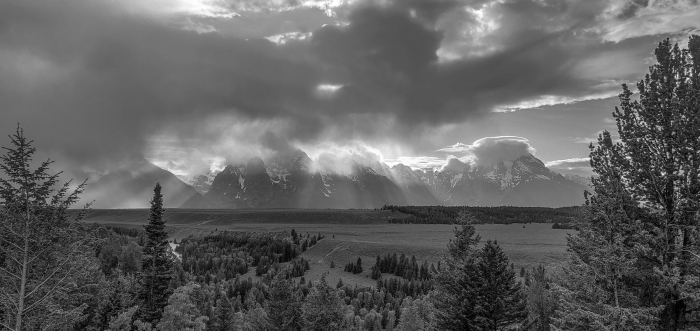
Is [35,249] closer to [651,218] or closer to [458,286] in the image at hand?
[458,286]

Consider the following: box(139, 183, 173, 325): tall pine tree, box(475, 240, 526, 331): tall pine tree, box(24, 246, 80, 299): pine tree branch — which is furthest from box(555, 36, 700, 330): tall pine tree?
box(139, 183, 173, 325): tall pine tree

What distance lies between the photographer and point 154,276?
2911cm

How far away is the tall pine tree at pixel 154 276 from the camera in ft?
93.8

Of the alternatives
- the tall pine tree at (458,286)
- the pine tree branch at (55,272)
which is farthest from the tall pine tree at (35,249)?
the tall pine tree at (458,286)

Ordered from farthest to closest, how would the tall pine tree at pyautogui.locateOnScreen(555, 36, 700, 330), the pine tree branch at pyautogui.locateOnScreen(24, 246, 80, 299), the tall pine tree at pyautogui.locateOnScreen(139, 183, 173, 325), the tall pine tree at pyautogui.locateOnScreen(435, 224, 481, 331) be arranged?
the tall pine tree at pyautogui.locateOnScreen(139, 183, 173, 325) < the tall pine tree at pyautogui.locateOnScreen(435, 224, 481, 331) < the pine tree branch at pyautogui.locateOnScreen(24, 246, 80, 299) < the tall pine tree at pyautogui.locateOnScreen(555, 36, 700, 330)

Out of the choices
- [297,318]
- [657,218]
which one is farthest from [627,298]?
[297,318]

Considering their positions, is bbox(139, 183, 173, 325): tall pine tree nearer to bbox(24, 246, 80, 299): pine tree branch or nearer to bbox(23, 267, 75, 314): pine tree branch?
bbox(23, 267, 75, 314): pine tree branch

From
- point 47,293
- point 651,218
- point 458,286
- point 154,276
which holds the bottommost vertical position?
point 154,276

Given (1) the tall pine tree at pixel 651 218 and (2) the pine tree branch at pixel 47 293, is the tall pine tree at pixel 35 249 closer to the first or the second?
(2) the pine tree branch at pixel 47 293

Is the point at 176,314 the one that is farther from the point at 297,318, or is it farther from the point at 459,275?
the point at 459,275

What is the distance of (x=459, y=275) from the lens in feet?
69.6

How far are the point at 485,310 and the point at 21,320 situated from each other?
20.8m

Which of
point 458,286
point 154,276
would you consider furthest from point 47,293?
point 458,286

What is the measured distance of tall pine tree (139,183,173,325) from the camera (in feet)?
93.8
